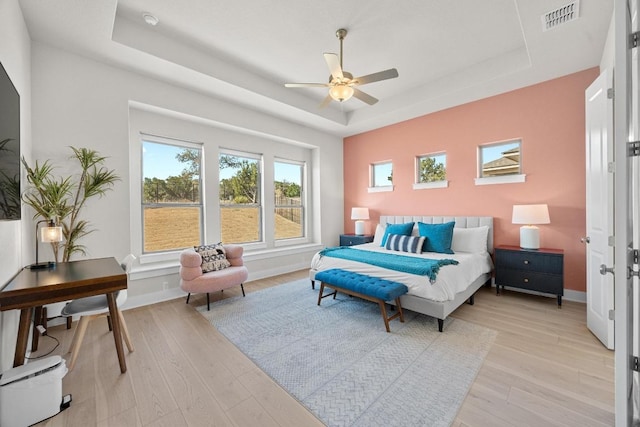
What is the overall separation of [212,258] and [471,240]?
384cm

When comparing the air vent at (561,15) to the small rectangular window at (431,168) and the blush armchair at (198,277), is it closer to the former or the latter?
the small rectangular window at (431,168)

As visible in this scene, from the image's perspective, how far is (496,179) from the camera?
4035 millimetres

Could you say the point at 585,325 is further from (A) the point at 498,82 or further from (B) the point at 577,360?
(A) the point at 498,82

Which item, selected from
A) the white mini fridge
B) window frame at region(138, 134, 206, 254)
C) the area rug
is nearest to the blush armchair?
the area rug

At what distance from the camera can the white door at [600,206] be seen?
2145 millimetres

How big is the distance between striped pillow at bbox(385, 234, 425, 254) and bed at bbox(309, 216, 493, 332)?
0.12m

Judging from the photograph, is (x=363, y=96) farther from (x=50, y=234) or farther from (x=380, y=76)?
(x=50, y=234)

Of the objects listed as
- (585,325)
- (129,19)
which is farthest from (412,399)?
(129,19)

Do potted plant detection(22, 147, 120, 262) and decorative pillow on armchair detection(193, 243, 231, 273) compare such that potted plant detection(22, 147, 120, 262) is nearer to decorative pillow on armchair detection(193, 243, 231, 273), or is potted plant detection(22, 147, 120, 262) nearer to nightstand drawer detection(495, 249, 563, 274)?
decorative pillow on armchair detection(193, 243, 231, 273)

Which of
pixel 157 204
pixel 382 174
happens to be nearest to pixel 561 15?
pixel 382 174

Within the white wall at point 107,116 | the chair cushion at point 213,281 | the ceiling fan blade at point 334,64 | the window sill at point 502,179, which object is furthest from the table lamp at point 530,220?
the white wall at point 107,116

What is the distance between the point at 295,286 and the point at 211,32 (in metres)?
3.59

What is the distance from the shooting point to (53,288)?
5.56ft

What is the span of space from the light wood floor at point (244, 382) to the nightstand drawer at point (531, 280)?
1.41 feet
